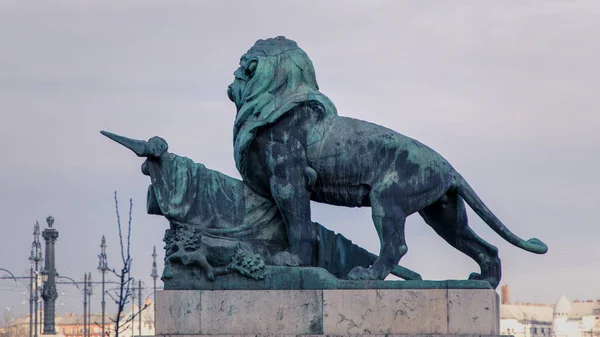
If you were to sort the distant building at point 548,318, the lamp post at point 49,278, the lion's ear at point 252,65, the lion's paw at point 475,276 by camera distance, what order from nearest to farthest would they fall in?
the lion's ear at point 252,65
the lion's paw at point 475,276
the lamp post at point 49,278
the distant building at point 548,318

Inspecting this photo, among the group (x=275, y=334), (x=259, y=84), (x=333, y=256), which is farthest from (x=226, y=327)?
(x=259, y=84)

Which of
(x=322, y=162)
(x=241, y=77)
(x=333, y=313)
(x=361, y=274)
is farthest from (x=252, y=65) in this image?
(x=333, y=313)

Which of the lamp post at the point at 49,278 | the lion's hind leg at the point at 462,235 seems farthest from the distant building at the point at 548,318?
the lion's hind leg at the point at 462,235

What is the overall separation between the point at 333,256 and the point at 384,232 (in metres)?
0.92

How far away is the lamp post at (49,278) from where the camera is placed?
48.6 m

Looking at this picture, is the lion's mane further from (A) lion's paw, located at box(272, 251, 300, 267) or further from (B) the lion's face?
(A) lion's paw, located at box(272, 251, 300, 267)

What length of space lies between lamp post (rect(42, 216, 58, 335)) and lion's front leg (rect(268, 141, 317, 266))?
30779 millimetres

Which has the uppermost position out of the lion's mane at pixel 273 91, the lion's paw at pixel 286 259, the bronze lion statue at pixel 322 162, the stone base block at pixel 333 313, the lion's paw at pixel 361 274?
the lion's mane at pixel 273 91

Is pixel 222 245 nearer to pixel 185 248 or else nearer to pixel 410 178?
pixel 185 248

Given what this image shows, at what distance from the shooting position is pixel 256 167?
1883 cm

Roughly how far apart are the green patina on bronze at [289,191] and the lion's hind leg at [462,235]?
0.8 inches

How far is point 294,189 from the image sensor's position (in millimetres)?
18562

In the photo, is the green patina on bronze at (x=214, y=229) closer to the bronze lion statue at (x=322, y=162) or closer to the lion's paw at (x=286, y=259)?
the lion's paw at (x=286, y=259)

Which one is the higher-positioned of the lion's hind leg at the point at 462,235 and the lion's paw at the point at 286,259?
the lion's hind leg at the point at 462,235
